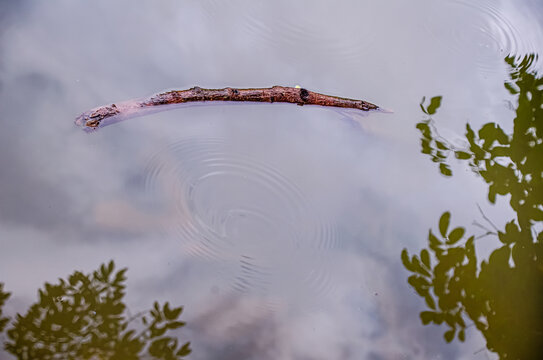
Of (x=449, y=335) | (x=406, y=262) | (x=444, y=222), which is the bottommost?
(x=449, y=335)

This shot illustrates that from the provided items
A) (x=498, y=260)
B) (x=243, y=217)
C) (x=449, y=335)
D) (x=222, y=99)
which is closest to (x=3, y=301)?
(x=243, y=217)

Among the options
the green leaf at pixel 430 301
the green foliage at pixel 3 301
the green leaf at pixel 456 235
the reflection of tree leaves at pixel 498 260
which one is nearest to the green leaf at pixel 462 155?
the reflection of tree leaves at pixel 498 260

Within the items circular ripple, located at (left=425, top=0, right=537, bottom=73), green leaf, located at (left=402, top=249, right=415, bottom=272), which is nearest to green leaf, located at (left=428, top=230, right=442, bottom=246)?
green leaf, located at (left=402, top=249, right=415, bottom=272)

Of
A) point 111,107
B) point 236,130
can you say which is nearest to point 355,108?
point 236,130

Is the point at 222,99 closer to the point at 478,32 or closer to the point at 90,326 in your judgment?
the point at 90,326

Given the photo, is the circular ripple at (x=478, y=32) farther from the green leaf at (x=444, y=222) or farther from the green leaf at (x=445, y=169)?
the green leaf at (x=444, y=222)

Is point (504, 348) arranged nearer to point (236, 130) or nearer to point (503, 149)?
point (503, 149)

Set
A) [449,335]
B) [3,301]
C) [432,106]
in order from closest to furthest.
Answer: [3,301], [449,335], [432,106]
